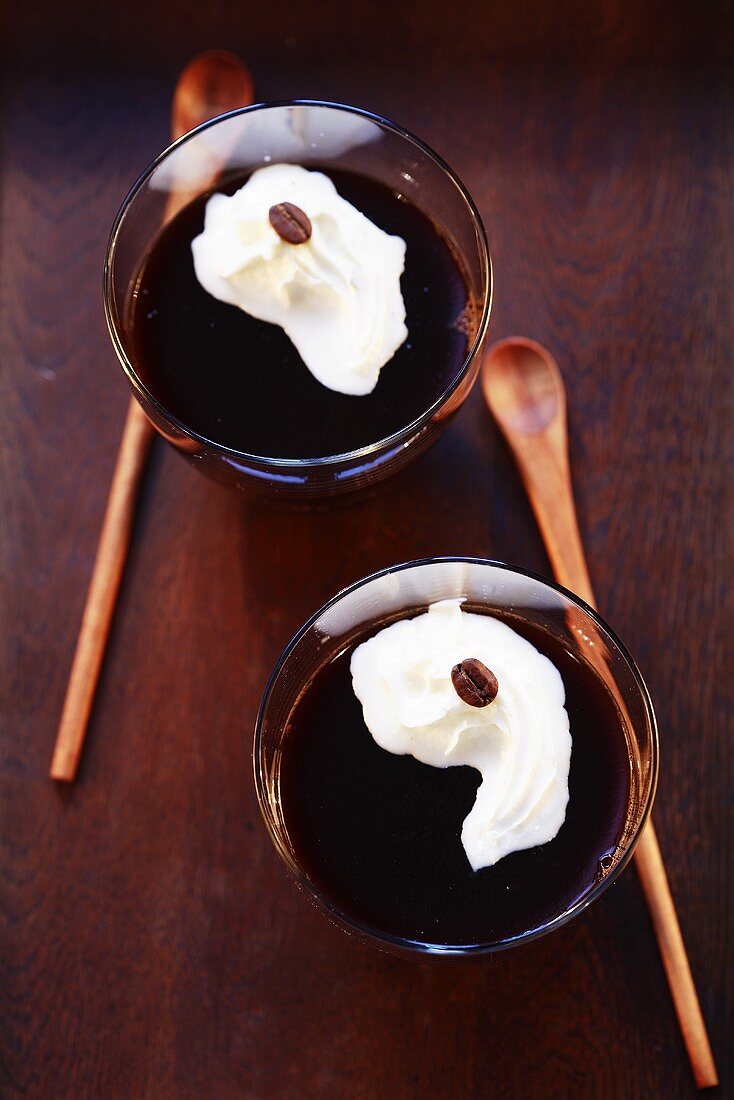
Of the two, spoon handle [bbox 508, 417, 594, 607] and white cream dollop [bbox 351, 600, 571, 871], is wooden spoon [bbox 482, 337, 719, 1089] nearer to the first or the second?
spoon handle [bbox 508, 417, 594, 607]

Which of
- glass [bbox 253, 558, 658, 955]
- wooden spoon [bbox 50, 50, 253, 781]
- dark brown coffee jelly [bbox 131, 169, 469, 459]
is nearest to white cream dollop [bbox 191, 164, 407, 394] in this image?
dark brown coffee jelly [bbox 131, 169, 469, 459]

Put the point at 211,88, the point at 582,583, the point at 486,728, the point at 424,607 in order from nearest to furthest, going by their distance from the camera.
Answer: the point at 486,728 → the point at 424,607 → the point at 582,583 → the point at 211,88

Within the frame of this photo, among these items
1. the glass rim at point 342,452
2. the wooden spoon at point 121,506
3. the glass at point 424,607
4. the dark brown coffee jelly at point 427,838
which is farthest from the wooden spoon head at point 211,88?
the dark brown coffee jelly at point 427,838

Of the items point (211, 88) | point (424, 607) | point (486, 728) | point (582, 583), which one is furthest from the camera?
point (211, 88)

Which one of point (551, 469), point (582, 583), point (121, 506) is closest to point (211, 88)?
point (121, 506)

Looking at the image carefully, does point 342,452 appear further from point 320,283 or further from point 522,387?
point 522,387

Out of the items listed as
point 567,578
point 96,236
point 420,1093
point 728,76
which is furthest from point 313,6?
point 420,1093
